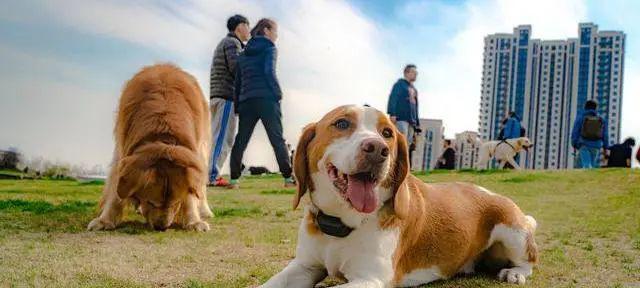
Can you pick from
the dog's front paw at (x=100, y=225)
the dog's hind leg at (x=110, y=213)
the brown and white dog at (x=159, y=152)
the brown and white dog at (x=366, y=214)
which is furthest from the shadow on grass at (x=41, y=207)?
the brown and white dog at (x=366, y=214)

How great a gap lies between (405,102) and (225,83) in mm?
4589

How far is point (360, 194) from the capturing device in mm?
3127

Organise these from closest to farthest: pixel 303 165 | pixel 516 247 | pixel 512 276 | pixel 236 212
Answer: pixel 303 165, pixel 512 276, pixel 516 247, pixel 236 212

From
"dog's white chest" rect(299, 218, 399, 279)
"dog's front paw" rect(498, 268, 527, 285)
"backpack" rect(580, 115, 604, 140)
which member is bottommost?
"dog's front paw" rect(498, 268, 527, 285)

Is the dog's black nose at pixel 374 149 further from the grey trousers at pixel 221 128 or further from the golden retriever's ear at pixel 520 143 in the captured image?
the golden retriever's ear at pixel 520 143

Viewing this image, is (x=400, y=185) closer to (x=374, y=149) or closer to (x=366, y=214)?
(x=366, y=214)

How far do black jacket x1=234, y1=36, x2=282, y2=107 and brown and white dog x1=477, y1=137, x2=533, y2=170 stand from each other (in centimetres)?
1311

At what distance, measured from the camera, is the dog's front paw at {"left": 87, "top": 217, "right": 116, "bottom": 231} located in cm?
573

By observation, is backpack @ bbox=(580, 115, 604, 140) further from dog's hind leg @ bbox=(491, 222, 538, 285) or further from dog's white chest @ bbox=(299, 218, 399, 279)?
dog's white chest @ bbox=(299, 218, 399, 279)

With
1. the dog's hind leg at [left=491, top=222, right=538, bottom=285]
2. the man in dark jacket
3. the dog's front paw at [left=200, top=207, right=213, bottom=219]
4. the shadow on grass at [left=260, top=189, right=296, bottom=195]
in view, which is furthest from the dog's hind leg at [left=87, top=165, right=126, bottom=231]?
the man in dark jacket

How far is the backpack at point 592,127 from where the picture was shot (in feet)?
54.2

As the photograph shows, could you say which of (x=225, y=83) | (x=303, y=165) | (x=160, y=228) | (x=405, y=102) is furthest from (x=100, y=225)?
(x=405, y=102)

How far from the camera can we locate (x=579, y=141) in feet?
55.6

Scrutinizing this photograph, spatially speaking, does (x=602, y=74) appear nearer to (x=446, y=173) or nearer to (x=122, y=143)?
(x=446, y=173)
